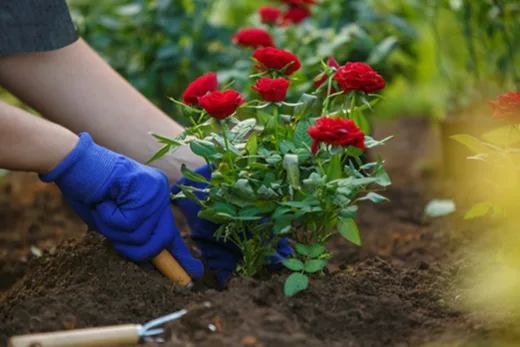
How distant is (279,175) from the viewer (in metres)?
1.52

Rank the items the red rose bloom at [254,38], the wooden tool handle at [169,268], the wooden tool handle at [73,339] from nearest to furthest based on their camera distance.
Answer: the wooden tool handle at [73,339] < the wooden tool handle at [169,268] < the red rose bloom at [254,38]

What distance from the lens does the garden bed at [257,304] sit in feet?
4.30

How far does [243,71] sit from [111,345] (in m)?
1.59

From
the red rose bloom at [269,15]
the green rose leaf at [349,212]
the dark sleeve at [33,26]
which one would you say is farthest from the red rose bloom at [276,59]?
the red rose bloom at [269,15]

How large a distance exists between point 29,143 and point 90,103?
37 cm

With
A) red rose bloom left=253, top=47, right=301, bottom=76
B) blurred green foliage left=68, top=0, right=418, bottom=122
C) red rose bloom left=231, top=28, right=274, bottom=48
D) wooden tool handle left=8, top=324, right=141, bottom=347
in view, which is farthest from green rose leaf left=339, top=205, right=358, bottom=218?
blurred green foliage left=68, top=0, right=418, bottom=122

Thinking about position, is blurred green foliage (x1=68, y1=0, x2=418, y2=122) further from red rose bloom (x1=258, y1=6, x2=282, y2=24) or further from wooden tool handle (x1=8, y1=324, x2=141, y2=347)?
wooden tool handle (x1=8, y1=324, x2=141, y2=347)

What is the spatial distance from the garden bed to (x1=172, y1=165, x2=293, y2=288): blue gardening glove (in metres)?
0.18

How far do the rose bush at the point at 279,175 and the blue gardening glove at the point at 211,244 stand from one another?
166 millimetres

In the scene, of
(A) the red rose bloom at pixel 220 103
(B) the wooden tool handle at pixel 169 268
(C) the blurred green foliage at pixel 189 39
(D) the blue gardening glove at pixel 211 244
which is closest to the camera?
(A) the red rose bloom at pixel 220 103

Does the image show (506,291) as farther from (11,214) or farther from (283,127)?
(11,214)

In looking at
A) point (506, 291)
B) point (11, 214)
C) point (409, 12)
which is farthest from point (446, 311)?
point (409, 12)

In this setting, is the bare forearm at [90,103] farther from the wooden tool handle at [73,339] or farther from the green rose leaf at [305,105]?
the wooden tool handle at [73,339]

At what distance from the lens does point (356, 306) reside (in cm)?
147
